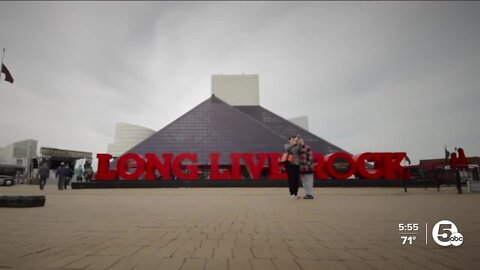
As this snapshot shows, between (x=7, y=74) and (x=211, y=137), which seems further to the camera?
(x=211, y=137)

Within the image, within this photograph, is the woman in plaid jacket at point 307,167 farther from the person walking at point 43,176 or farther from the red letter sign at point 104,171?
the red letter sign at point 104,171

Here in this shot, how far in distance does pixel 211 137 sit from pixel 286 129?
19.4m

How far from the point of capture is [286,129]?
5369 centimetres

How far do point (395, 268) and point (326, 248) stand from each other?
564 millimetres

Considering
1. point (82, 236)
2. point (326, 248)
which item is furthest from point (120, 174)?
point (326, 248)

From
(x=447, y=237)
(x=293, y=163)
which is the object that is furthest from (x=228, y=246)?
(x=293, y=163)

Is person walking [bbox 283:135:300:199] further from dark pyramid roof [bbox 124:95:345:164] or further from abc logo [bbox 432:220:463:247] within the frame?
dark pyramid roof [bbox 124:95:345:164]

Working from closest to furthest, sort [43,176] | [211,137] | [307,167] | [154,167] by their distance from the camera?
[307,167] < [43,176] < [154,167] < [211,137]

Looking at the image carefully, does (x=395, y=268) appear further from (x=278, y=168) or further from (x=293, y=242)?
(x=278, y=168)

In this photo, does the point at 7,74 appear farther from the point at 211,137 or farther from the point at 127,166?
the point at 211,137

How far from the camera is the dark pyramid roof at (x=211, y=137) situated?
37844mm

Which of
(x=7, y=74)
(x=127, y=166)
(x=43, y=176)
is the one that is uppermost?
(x=7, y=74)

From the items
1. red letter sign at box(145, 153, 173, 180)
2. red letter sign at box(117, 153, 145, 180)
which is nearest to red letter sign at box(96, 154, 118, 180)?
red letter sign at box(117, 153, 145, 180)

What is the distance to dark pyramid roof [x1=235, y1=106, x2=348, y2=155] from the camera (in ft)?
149
